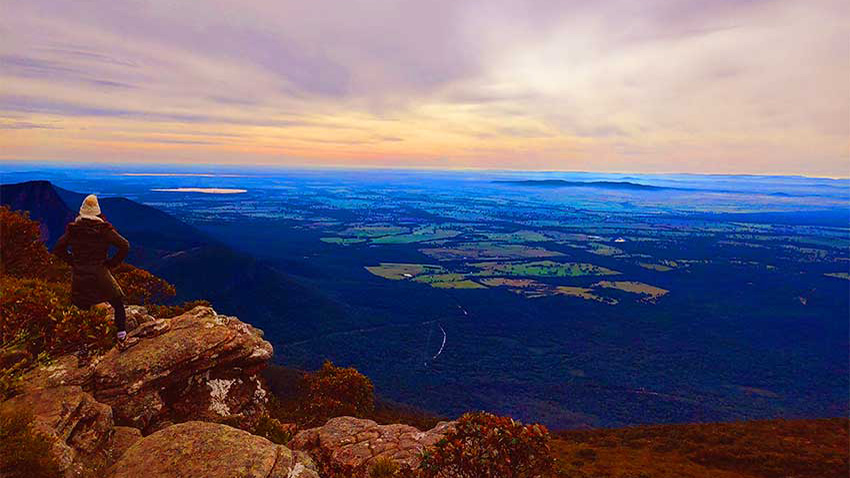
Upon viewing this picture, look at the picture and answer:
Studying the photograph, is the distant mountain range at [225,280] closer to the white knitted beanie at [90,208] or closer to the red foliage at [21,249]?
the red foliage at [21,249]

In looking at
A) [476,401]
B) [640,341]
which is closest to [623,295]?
[640,341]

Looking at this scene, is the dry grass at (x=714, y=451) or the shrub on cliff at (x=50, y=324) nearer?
the shrub on cliff at (x=50, y=324)

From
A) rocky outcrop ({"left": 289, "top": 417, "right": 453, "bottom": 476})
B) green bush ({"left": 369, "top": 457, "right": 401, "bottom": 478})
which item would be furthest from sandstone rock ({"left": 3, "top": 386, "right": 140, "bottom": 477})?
green bush ({"left": 369, "top": 457, "right": 401, "bottom": 478})

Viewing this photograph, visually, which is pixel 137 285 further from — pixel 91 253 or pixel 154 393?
pixel 91 253

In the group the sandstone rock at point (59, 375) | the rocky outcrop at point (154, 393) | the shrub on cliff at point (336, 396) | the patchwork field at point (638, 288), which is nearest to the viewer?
the rocky outcrop at point (154, 393)

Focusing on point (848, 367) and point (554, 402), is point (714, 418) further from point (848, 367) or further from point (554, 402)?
point (848, 367)

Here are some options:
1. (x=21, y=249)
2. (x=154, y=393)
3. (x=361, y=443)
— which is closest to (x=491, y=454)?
(x=361, y=443)

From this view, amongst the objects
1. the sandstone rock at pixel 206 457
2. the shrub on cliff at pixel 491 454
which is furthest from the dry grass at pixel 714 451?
the sandstone rock at pixel 206 457
